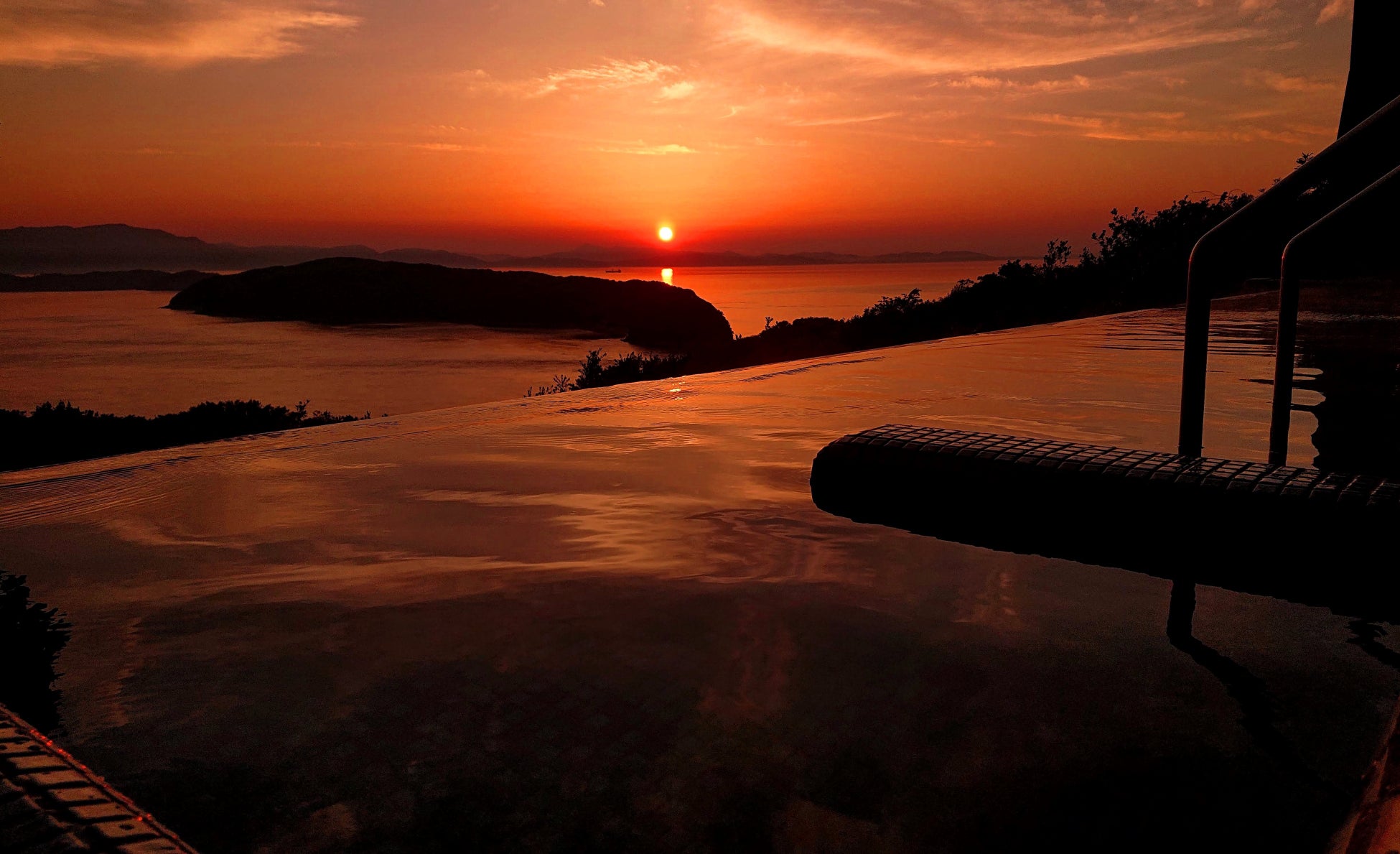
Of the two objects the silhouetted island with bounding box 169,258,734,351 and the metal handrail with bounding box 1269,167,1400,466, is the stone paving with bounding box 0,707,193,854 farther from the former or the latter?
the silhouetted island with bounding box 169,258,734,351

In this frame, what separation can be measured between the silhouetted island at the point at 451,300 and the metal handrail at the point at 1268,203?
31.5 meters

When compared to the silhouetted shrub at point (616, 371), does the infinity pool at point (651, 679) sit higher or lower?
lower

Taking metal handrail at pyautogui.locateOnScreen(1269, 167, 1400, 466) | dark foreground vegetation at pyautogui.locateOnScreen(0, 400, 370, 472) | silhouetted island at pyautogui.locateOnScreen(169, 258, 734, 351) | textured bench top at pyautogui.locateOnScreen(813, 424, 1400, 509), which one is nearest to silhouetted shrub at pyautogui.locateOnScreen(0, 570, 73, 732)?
textured bench top at pyautogui.locateOnScreen(813, 424, 1400, 509)

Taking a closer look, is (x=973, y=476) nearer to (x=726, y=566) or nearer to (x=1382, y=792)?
(x=726, y=566)

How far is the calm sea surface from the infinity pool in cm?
458

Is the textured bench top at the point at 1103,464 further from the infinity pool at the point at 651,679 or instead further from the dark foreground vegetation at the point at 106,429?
the dark foreground vegetation at the point at 106,429

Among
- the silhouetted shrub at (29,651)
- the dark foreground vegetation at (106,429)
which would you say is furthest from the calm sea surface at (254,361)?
the silhouetted shrub at (29,651)

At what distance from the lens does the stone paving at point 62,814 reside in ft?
2.75

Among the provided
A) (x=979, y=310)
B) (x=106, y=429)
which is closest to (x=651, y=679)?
(x=106, y=429)

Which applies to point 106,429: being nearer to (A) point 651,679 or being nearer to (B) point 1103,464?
(A) point 651,679

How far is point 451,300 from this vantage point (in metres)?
38.0

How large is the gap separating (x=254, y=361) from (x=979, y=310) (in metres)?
15.0

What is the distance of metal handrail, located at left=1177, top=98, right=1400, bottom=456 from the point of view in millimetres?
1986

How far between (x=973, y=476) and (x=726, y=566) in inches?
33.0
